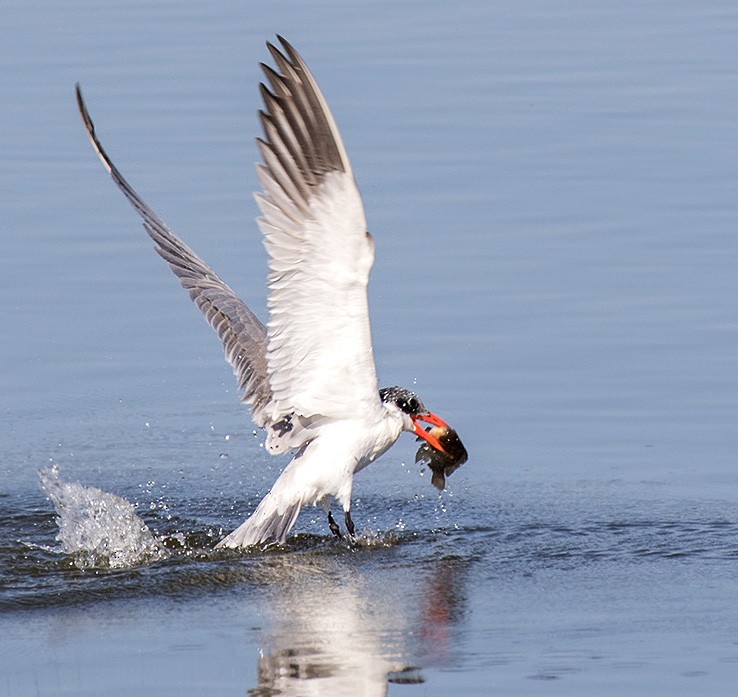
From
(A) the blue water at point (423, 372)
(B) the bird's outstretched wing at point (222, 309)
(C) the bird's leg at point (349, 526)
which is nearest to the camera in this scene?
(A) the blue water at point (423, 372)

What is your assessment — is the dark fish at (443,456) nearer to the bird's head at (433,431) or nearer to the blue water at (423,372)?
the bird's head at (433,431)

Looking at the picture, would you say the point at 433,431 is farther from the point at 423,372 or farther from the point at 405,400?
the point at 423,372

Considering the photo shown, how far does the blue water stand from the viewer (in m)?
7.51

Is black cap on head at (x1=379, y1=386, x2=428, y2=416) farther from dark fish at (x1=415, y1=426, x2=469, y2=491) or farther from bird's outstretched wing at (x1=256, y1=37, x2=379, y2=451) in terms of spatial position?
bird's outstretched wing at (x1=256, y1=37, x2=379, y2=451)

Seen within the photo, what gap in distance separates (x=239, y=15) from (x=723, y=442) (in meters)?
13.6

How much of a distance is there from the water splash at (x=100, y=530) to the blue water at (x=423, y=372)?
0.11 m

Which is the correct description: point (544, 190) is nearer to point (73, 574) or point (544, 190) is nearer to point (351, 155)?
point (351, 155)

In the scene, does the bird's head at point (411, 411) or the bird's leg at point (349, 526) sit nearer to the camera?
the bird's leg at point (349, 526)

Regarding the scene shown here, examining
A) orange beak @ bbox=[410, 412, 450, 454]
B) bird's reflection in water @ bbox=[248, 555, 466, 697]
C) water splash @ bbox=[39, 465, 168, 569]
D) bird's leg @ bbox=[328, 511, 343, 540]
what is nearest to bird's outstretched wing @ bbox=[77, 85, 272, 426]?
bird's leg @ bbox=[328, 511, 343, 540]

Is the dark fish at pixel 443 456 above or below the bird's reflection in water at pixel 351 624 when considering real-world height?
above

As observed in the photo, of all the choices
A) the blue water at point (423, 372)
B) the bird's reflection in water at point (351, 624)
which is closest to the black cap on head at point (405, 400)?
the blue water at point (423, 372)

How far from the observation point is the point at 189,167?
15531 mm

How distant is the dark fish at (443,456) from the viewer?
977cm

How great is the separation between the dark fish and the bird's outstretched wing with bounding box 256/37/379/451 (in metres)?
0.78
